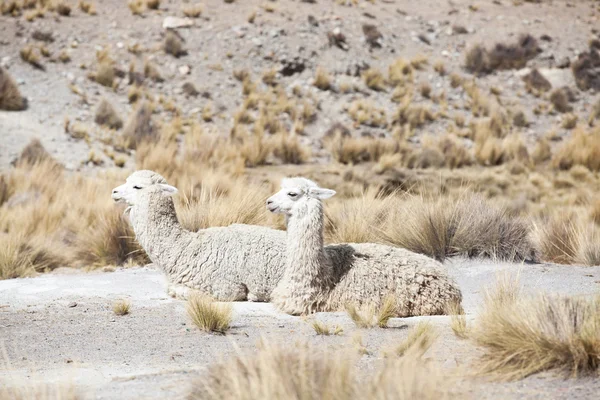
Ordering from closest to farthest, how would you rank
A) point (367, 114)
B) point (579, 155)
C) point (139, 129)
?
1. point (139, 129)
2. point (579, 155)
3. point (367, 114)

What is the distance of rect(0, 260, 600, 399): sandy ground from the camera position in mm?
3895

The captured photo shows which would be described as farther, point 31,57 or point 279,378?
point 31,57

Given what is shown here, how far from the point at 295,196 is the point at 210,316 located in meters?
1.33

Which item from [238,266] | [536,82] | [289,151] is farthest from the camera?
[536,82]

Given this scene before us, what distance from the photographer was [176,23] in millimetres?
25516

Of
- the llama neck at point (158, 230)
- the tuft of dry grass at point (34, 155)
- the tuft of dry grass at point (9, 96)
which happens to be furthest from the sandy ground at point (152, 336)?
the tuft of dry grass at point (9, 96)

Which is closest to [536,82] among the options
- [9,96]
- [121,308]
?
[9,96]

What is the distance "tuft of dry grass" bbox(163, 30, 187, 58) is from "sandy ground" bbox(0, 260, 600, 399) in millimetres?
16798

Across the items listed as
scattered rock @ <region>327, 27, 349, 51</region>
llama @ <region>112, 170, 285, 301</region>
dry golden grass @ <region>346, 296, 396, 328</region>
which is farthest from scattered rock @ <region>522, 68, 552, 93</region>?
dry golden grass @ <region>346, 296, 396, 328</region>

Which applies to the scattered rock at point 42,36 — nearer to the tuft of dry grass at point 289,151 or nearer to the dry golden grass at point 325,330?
the tuft of dry grass at point 289,151

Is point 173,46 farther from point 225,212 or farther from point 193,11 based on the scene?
point 225,212

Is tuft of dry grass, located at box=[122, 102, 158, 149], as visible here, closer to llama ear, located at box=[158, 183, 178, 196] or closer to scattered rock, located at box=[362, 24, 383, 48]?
scattered rock, located at box=[362, 24, 383, 48]

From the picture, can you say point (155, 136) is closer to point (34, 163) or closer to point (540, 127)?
point (34, 163)

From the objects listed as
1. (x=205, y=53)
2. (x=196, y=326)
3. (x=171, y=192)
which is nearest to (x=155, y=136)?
(x=205, y=53)
